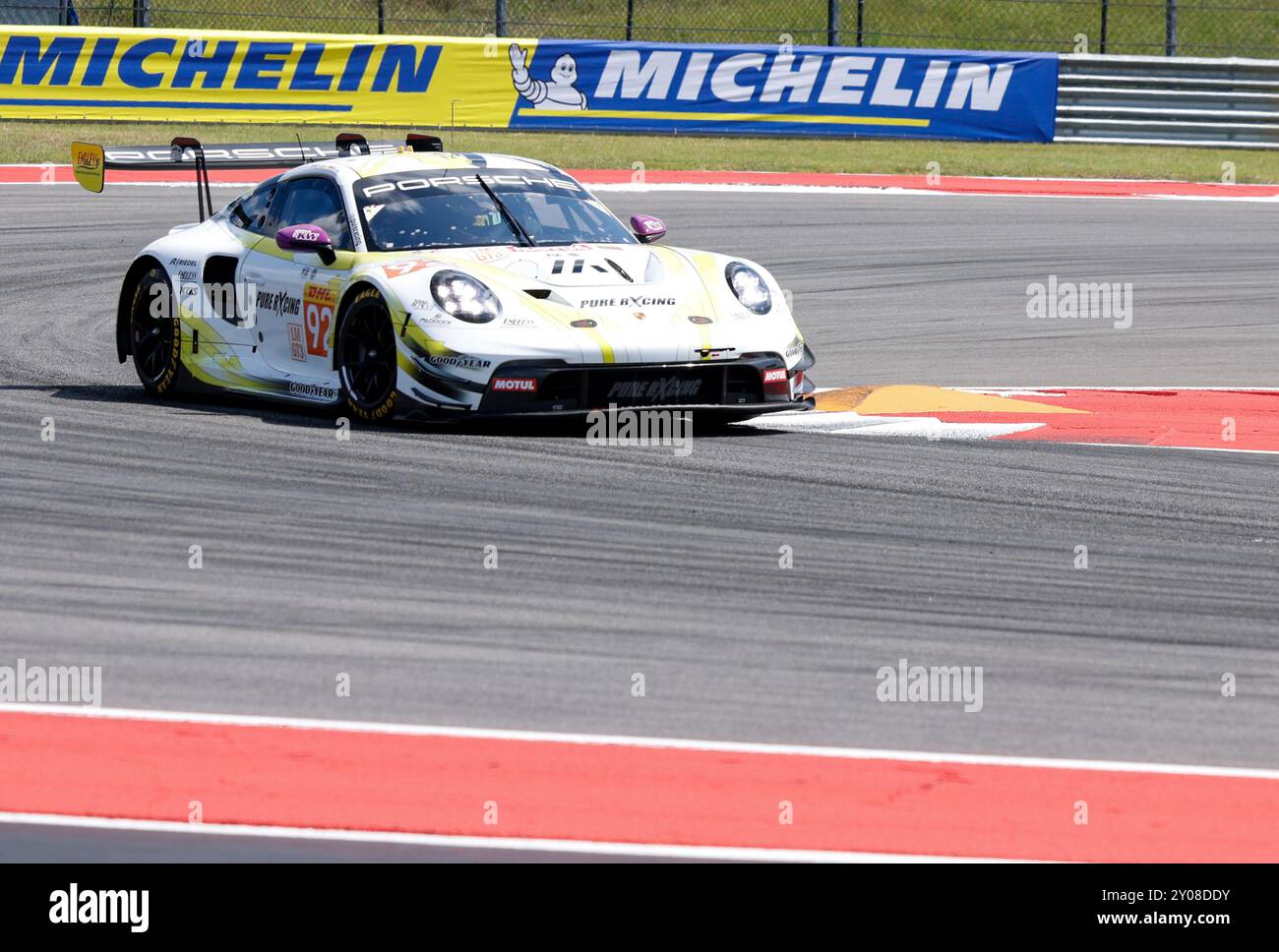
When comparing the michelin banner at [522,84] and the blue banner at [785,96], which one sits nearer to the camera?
the michelin banner at [522,84]

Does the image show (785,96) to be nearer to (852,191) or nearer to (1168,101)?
(852,191)

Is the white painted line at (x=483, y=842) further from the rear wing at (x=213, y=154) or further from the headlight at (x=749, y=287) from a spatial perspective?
the rear wing at (x=213, y=154)

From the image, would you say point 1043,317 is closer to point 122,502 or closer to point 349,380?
point 349,380

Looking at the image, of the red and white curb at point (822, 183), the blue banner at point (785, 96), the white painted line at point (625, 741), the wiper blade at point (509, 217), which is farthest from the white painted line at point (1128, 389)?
the blue banner at point (785, 96)

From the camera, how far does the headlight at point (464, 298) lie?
907 cm

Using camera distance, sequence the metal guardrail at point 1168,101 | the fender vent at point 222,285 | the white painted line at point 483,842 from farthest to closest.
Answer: the metal guardrail at point 1168,101 → the fender vent at point 222,285 → the white painted line at point 483,842

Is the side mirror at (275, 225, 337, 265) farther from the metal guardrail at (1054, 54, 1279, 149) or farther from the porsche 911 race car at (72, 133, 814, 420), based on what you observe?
the metal guardrail at (1054, 54, 1279, 149)

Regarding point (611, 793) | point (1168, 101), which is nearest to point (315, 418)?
point (611, 793)

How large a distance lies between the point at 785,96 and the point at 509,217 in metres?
14.0

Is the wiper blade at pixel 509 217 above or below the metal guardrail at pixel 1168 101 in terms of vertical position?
below

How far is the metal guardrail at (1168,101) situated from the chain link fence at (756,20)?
811mm

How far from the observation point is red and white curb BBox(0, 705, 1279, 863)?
467 centimetres
